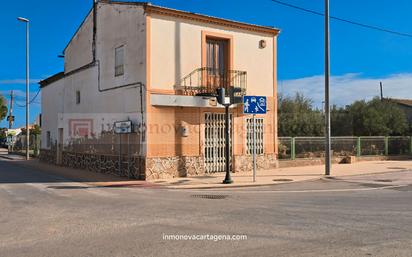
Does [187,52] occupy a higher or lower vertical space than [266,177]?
higher

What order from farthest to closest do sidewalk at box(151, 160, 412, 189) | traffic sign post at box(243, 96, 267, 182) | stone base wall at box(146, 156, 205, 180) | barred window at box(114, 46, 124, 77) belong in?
1. barred window at box(114, 46, 124, 77)
2. stone base wall at box(146, 156, 205, 180)
3. traffic sign post at box(243, 96, 267, 182)
4. sidewalk at box(151, 160, 412, 189)

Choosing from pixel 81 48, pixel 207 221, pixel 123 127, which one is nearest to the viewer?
pixel 207 221

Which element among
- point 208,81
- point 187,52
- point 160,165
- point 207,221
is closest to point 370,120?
point 208,81

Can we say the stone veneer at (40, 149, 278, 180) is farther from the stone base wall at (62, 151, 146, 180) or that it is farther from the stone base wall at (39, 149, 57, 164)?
the stone base wall at (39, 149, 57, 164)

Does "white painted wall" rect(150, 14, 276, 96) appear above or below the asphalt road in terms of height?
above

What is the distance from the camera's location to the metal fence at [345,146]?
21594 millimetres

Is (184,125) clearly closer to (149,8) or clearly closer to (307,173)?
(149,8)

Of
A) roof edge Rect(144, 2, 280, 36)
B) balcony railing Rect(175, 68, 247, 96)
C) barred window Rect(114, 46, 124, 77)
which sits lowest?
balcony railing Rect(175, 68, 247, 96)

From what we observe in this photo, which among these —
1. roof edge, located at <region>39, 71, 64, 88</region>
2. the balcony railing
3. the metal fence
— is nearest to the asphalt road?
the balcony railing

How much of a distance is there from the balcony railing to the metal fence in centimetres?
494

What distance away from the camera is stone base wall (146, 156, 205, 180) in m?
15.9

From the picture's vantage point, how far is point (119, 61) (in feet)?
59.7

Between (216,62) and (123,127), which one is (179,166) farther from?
(216,62)

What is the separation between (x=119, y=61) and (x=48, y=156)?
39.6ft
